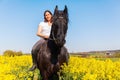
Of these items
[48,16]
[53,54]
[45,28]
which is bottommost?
[53,54]

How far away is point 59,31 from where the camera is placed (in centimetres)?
1058

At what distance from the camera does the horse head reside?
10.5 meters

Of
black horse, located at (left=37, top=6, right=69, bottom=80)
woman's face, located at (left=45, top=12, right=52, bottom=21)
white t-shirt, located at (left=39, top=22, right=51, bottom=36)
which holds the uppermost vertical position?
woman's face, located at (left=45, top=12, right=52, bottom=21)

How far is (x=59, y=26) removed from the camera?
1070cm

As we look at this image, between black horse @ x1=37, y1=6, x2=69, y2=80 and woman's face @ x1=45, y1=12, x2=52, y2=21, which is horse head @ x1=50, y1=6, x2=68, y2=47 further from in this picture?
woman's face @ x1=45, y1=12, x2=52, y2=21

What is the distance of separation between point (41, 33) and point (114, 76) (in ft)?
12.4

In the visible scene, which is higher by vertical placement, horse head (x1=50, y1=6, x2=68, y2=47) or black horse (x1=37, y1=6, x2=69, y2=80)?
horse head (x1=50, y1=6, x2=68, y2=47)

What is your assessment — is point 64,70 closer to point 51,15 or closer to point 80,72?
point 80,72

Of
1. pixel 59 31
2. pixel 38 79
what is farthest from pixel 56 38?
pixel 38 79

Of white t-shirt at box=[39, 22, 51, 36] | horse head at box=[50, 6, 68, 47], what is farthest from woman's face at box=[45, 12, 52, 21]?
horse head at box=[50, 6, 68, 47]

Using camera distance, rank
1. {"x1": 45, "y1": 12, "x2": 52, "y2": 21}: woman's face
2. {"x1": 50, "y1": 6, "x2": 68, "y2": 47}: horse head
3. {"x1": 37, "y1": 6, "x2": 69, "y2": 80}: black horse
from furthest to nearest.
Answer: {"x1": 45, "y1": 12, "x2": 52, "y2": 21}: woman's face < {"x1": 37, "y1": 6, "x2": 69, "y2": 80}: black horse < {"x1": 50, "y1": 6, "x2": 68, "y2": 47}: horse head

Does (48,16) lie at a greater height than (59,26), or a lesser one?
greater

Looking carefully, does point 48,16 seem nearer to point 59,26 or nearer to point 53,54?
point 53,54

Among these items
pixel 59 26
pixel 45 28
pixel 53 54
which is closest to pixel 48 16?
pixel 45 28
